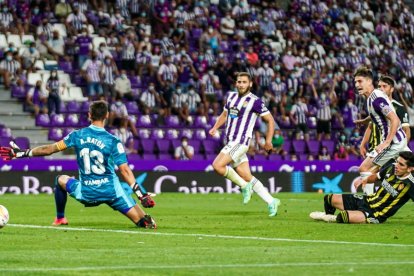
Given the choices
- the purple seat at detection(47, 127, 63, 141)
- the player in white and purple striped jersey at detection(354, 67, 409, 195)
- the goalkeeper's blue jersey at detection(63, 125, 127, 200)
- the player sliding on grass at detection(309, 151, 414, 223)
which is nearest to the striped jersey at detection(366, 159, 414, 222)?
the player sliding on grass at detection(309, 151, 414, 223)

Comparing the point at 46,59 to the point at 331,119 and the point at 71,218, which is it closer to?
the point at 331,119

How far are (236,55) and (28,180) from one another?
12128mm

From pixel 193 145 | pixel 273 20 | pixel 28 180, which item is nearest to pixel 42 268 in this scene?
pixel 28 180

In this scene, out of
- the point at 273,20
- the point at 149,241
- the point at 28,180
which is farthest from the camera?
the point at 273,20

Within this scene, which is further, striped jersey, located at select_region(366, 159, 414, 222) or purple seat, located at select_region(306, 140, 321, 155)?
purple seat, located at select_region(306, 140, 321, 155)

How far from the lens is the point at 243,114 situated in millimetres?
20078

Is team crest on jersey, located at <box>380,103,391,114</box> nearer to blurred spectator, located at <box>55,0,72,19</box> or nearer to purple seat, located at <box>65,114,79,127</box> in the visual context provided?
purple seat, located at <box>65,114,79,127</box>

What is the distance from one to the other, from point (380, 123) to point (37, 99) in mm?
17368

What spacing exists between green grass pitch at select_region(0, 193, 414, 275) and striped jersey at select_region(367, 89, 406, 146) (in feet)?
4.66

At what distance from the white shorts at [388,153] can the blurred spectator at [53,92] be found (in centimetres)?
1652

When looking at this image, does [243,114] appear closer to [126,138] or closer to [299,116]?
[126,138]

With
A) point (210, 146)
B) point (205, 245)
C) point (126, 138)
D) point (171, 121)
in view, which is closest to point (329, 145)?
point (210, 146)

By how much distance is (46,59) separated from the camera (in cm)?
3512

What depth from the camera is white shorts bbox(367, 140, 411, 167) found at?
60.3 ft
